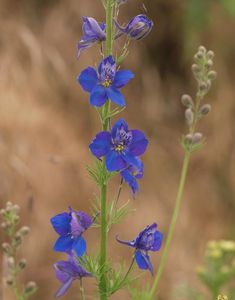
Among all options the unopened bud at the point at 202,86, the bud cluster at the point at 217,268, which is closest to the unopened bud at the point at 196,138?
the unopened bud at the point at 202,86

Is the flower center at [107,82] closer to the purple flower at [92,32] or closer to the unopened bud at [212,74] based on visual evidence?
the purple flower at [92,32]

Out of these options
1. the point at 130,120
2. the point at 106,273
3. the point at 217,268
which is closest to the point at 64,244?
the point at 106,273

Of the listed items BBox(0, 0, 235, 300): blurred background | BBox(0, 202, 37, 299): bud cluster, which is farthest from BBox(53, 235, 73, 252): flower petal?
BBox(0, 0, 235, 300): blurred background

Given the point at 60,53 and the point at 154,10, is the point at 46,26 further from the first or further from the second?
the point at 154,10

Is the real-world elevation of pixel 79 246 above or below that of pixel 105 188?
below

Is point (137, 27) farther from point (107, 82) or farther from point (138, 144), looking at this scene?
point (138, 144)

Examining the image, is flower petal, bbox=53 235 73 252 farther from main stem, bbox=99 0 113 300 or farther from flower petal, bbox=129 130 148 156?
flower petal, bbox=129 130 148 156
